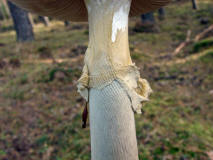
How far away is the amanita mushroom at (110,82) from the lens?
1.01m

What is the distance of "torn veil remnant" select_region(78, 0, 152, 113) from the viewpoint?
1012 millimetres

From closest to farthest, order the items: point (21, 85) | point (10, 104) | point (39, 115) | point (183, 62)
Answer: point (39, 115) < point (10, 104) < point (21, 85) < point (183, 62)

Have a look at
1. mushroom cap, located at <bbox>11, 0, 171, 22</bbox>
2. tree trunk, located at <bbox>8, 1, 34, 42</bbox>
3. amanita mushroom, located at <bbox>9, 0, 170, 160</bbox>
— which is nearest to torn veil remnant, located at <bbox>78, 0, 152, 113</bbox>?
amanita mushroom, located at <bbox>9, 0, 170, 160</bbox>

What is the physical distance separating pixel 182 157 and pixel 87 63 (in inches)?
61.1

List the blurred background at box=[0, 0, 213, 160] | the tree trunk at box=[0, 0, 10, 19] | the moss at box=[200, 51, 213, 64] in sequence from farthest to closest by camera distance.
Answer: the tree trunk at box=[0, 0, 10, 19]
the moss at box=[200, 51, 213, 64]
the blurred background at box=[0, 0, 213, 160]

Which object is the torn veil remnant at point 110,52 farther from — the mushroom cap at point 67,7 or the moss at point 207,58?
the moss at point 207,58

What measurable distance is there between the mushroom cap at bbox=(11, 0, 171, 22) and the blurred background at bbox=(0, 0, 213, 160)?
54cm

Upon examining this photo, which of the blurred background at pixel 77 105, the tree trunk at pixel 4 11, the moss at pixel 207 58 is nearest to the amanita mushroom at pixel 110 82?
the blurred background at pixel 77 105

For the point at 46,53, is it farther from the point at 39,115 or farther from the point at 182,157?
the point at 182,157

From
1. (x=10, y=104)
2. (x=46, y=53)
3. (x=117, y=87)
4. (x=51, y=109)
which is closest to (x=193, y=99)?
(x=51, y=109)

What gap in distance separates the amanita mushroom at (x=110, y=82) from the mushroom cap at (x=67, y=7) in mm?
31

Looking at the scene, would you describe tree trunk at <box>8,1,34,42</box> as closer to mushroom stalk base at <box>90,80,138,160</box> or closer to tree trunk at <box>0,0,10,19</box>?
mushroom stalk base at <box>90,80,138,160</box>

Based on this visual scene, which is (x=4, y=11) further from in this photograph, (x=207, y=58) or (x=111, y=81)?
(x=111, y=81)

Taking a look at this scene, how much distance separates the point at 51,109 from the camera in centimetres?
331
